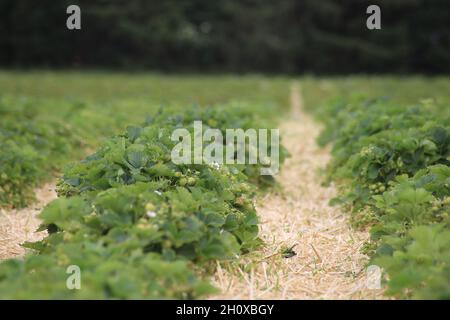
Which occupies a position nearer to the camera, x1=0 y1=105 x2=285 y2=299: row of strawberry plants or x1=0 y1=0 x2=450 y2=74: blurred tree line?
x1=0 y1=105 x2=285 y2=299: row of strawberry plants

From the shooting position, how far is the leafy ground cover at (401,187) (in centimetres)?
319

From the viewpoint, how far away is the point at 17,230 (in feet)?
17.0

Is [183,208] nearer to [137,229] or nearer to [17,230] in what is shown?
[137,229]

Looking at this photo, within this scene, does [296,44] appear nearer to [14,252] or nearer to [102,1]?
[102,1]

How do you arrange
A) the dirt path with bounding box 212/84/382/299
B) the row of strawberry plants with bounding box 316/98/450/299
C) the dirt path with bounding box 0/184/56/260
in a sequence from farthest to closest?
the dirt path with bounding box 0/184/56/260, the dirt path with bounding box 212/84/382/299, the row of strawberry plants with bounding box 316/98/450/299

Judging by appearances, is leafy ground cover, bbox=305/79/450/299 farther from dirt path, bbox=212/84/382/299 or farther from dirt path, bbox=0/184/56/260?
dirt path, bbox=0/184/56/260

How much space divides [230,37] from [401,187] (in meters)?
36.8

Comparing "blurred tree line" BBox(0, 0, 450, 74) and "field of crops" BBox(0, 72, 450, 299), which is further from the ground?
"blurred tree line" BBox(0, 0, 450, 74)

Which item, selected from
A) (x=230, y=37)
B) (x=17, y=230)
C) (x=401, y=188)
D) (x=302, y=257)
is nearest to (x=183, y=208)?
(x=302, y=257)

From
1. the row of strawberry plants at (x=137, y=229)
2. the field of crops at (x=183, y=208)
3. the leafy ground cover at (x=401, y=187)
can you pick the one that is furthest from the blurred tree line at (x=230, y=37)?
the row of strawberry plants at (x=137, y=229)

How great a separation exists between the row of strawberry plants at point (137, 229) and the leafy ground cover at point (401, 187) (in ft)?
3.31

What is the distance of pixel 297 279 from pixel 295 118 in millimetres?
11275

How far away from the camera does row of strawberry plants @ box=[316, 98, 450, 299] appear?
3.19m

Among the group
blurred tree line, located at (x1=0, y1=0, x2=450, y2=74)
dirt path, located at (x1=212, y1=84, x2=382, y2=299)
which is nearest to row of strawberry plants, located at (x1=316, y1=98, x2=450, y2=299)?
dirt path, located at (x1=212, y1=84, x2=382, y2=299)
